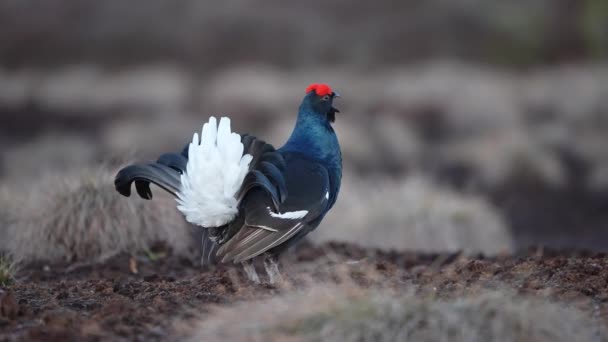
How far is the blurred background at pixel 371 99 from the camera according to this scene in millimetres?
9992

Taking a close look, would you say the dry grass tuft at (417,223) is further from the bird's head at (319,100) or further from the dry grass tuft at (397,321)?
the dry grass tuft at (397,321)

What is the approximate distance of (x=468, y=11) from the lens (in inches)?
1374

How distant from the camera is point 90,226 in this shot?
6.98 m

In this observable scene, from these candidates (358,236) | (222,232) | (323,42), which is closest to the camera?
(222,232)

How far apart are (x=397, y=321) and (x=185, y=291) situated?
5.24 ft

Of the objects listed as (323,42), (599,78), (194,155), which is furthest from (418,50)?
(194,155)

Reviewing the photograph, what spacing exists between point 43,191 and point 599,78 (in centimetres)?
1512

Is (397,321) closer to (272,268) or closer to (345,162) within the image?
(272,268)

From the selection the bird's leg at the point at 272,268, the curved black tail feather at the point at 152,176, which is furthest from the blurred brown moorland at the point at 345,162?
the curved black tail feather at the point at 152,176

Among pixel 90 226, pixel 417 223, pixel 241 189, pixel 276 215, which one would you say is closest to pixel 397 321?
pixel 276 215

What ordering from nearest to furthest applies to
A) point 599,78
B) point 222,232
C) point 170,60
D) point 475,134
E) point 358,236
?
point 222,232
point 358,236
point 475,134
point 599,78
point 170,60

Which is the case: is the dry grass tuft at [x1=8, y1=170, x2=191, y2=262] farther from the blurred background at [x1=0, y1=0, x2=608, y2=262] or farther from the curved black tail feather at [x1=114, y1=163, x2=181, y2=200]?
the curved black tail feather at [x1=114, y1=163, x2=181, y2=200]

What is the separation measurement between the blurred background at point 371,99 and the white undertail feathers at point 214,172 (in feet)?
7.52

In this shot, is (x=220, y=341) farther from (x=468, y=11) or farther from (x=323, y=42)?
(x=468, y=11)
